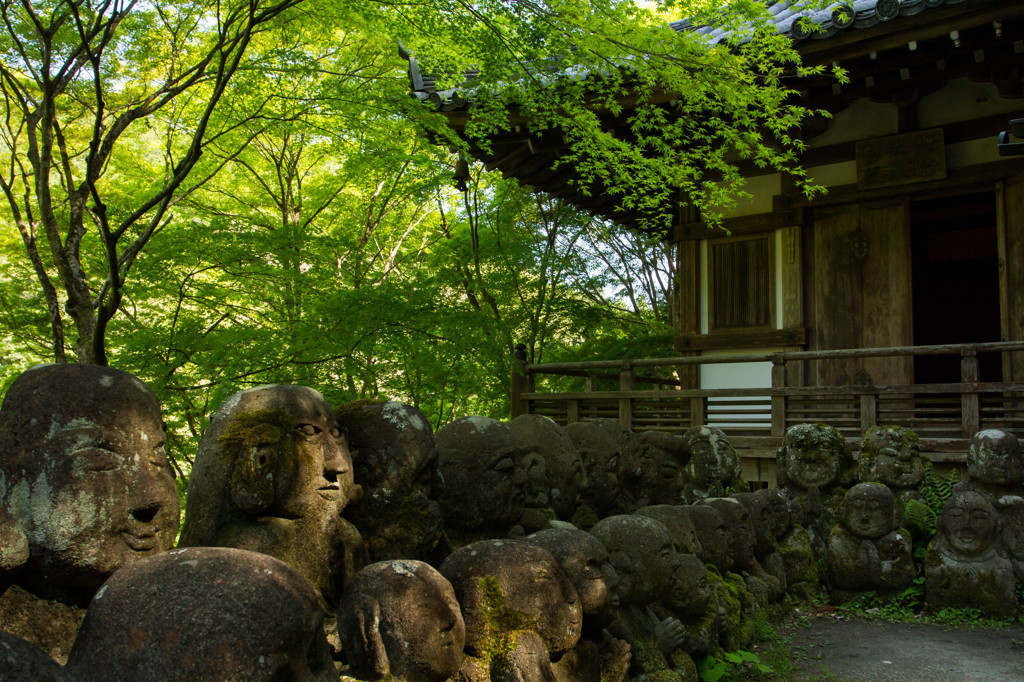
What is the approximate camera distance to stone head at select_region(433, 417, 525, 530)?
175 inches

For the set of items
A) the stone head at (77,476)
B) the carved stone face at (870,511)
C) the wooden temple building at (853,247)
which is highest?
the wooden temple building at (853,247)

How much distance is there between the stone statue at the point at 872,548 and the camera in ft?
23.5

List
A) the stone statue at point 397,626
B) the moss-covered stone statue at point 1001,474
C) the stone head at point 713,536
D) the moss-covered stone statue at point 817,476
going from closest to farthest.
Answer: the stone statue at point 397,626 < the stone head at point 713,536 < the moss-covered stone statue at point 1001,474 < the moss-covered stone statue at point 817,476

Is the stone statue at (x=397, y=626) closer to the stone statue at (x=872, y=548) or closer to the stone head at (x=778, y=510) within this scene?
the stone head at (x=778, y=510)

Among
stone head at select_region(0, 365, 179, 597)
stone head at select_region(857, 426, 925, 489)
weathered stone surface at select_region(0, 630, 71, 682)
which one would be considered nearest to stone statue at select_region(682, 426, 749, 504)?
stone head at select_region(857, 426, 925, 489)

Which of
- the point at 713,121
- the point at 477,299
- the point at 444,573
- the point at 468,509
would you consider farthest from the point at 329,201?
the point at 444,573

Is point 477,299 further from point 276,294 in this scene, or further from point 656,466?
point 656,466

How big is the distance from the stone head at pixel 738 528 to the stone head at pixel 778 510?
0.82m

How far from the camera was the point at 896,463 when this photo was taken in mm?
7812

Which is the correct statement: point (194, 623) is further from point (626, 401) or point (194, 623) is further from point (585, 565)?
point (626, 401)

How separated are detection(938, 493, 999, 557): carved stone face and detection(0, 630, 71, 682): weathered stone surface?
6.98m

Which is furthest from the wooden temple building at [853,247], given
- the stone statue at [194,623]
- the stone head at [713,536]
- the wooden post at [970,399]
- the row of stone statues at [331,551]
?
the stone statue at [194,623]

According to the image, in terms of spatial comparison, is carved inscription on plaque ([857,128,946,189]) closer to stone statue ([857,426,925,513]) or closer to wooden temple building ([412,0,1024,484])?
wooden temple building ([412,0,1024,484])

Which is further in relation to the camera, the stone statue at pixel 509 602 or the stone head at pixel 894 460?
the stone head at pixel 894 460
